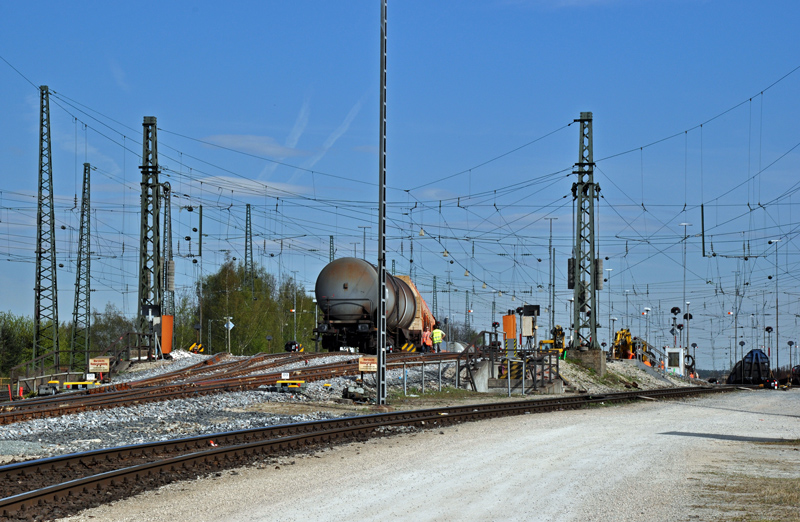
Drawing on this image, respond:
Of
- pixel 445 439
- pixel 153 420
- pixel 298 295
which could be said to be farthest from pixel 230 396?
pixel 298 295

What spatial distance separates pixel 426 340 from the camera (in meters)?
48.9

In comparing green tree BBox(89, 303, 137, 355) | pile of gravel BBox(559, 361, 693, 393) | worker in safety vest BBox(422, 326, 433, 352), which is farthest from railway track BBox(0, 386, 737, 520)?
green tree BBox(89, 303, 137, 355)

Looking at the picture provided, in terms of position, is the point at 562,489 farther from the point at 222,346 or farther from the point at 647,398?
the point at 222,346

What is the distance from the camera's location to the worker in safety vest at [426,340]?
159ft

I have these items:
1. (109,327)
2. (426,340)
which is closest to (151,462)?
(426,340)

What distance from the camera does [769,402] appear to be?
31.3m

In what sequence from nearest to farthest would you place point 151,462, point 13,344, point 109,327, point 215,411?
point 151,462
point 215,411
point 13,344
point 109,327

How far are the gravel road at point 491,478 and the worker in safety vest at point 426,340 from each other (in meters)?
28.5

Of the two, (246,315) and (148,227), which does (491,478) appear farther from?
(246,315)

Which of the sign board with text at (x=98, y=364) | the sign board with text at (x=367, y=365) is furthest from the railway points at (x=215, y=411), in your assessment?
the sign board with text at (x=98, y=364)

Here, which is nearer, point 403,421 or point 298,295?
point 403,421

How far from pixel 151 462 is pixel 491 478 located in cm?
485

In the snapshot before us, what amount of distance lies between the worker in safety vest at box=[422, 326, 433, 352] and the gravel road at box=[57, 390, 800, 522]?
28491mm

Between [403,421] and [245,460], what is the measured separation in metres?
5.94
